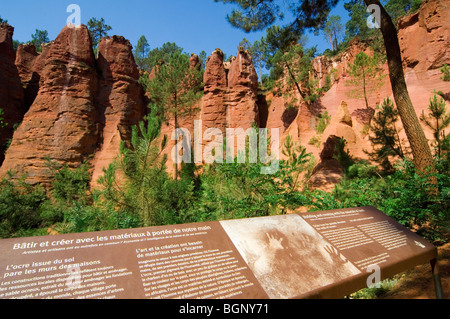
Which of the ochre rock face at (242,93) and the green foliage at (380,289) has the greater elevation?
the ochre rock face at (242,93)

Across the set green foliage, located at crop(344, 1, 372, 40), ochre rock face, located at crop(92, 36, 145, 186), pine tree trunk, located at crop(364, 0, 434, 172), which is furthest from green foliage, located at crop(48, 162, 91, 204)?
green foliage, located at crop(344, 1, 372, 40)

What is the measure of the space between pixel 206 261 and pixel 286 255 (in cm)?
63

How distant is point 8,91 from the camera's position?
608 inches

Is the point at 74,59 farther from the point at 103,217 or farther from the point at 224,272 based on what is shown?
the point at 224,272

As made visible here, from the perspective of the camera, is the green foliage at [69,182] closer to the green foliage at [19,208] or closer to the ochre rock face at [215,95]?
the green foliage at [19,208]

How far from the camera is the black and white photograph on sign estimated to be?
5.12 ft

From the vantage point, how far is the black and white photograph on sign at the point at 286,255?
1.56 metres

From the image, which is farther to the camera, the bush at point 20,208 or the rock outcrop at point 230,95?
the rock outcrop at point 230,95

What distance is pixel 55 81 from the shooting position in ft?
47.4

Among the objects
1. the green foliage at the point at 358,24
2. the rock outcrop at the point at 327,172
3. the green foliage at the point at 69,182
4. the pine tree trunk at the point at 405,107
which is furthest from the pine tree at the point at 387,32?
the green foliage at the point at 358,24

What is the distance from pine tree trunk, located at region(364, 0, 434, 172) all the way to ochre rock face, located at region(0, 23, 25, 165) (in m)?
19.5

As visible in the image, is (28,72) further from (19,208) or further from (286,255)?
(286,255)

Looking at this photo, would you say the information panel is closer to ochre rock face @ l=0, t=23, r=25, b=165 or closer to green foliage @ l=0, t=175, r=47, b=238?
green foliage @ l=0, t=175, r=47, b=238

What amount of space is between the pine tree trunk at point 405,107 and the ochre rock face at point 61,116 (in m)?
15.3
